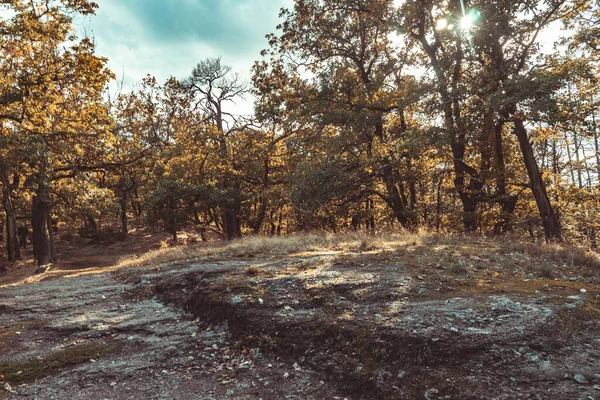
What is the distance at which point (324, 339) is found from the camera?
400cm

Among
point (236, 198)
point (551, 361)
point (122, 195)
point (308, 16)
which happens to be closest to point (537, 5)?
point (308, 16)

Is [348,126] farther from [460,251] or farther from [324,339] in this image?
[324,339]

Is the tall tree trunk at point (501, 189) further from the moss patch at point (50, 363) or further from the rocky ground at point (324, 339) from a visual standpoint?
the moss patch at point (50, 363)

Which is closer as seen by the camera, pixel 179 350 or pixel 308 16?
pixel 179 350

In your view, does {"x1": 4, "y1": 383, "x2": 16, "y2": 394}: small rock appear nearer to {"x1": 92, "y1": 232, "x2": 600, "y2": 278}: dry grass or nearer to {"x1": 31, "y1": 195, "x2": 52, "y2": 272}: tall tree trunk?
{"x1": 92, "y1": 232, "x2": 600, "y2": 278}: dry grass

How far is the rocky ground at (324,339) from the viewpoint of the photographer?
10.2 feet

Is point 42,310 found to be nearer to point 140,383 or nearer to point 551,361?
point 140,383

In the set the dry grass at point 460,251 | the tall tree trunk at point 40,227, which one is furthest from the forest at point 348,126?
the dry grass at point 460,251

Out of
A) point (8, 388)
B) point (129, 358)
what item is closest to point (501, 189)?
point (129, 358)

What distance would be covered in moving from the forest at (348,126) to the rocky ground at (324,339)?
741 centimetres

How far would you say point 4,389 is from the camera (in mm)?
3439

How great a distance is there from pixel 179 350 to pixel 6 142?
11238 millimetres

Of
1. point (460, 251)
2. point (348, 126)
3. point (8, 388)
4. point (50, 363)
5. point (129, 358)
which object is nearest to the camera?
point (8, 388)

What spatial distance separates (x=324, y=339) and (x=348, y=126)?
12839 millimetres
